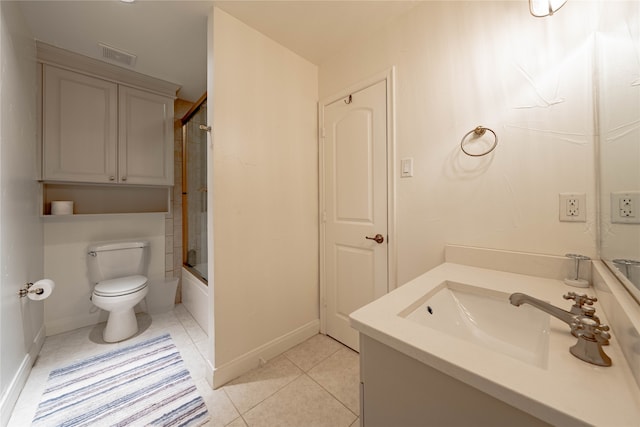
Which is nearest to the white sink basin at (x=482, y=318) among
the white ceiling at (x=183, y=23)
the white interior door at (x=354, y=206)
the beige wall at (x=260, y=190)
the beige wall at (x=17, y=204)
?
the white interior door at (x=354, y=206)

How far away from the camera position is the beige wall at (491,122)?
0.97 metres

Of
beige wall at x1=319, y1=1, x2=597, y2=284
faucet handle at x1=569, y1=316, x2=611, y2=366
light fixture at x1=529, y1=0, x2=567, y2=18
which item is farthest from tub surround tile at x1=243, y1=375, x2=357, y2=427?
light fixture at x1=529, y1=0, x2=567, y2=18

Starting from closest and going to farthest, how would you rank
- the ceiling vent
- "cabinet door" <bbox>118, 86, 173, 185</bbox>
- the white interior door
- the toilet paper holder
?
1. the toilet paper holder
2. the white interior door
3. the ceiling vent
4. "cabinet door" <bbox>118, 86, 173, 185</bbox>

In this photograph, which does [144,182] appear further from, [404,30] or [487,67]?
[487,67]

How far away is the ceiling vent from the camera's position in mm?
1816

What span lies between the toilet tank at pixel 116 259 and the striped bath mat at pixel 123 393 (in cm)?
72

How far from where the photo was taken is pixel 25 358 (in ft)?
4.76

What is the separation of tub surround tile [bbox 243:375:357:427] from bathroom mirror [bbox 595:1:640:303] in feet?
4.22

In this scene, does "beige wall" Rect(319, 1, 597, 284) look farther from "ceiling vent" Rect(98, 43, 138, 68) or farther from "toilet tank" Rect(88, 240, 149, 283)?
"toilet tank" Rect(88, 240, 149, 283)

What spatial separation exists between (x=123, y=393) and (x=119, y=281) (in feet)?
3.34

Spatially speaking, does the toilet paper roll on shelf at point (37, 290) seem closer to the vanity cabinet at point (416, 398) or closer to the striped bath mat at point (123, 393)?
the striped bath mat at point (123, 393)

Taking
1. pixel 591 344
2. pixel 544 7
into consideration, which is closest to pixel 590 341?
pixel 591 344

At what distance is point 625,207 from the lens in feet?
2.41

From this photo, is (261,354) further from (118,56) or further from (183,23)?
(118,56)
